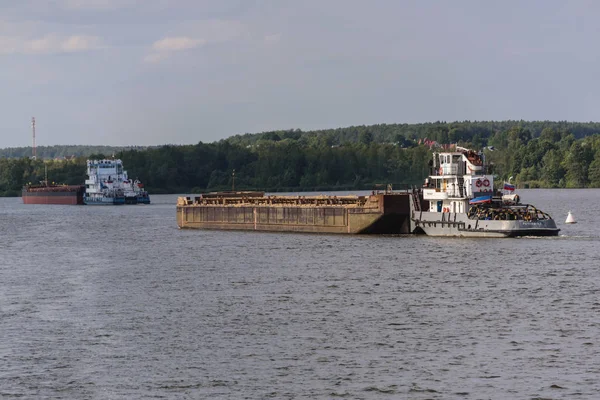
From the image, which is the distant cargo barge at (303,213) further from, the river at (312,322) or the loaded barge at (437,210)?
the river at (312,322)

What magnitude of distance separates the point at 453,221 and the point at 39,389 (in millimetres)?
55853

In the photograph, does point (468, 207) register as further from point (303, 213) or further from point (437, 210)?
point (303, 213)

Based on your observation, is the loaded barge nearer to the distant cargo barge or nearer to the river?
the distant cargo barge

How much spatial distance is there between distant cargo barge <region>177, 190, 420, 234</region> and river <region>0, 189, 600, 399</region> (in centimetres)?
642

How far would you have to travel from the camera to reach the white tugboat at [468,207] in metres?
84.7

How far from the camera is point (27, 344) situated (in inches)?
1766

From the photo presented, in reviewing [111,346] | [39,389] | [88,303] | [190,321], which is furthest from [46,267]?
[39,389]

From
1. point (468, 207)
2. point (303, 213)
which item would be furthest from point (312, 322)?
point (303, 213)

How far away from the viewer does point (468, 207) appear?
89.6 metres

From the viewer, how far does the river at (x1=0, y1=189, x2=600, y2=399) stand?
37.8 metres

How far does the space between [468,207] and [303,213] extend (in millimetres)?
23102

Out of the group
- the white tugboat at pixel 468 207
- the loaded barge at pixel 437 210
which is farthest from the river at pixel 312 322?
the loaded barge at pixel 437 210

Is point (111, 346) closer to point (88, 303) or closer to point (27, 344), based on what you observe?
point (27, 344)

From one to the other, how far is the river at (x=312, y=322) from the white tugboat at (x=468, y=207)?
1.43 metres
